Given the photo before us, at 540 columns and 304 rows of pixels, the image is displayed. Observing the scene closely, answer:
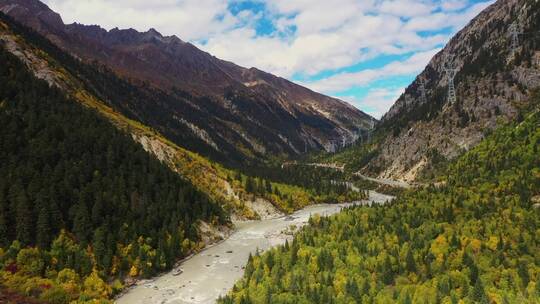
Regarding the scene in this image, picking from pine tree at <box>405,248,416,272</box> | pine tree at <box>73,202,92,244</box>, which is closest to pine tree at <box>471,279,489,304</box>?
pine tree at <box>405,248,416,272</box>

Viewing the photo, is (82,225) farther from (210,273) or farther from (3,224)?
(210,273)

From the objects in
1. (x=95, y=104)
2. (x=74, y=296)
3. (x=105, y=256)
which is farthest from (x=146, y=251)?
(x=95, y=104)

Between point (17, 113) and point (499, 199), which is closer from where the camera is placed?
point (499, 199)

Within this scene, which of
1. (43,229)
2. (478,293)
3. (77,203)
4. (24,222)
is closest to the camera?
(478,293)

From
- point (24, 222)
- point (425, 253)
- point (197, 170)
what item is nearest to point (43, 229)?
point (24, 222)

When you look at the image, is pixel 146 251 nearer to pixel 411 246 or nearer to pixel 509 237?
pixel 411 246
